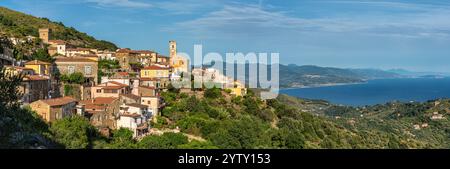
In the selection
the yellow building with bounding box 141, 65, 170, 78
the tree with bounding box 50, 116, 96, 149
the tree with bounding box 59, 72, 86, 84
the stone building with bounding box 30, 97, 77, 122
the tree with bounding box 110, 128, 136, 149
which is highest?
the yellow building with bounding box 141, 65, 170, 78

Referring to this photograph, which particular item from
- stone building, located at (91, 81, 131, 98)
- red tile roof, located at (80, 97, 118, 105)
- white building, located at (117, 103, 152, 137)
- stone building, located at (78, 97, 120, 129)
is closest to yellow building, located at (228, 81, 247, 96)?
stone building, located at (91, 81, 131, 98)

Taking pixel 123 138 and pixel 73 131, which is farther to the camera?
pixel 123 138

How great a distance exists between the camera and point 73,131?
2277 centimetres

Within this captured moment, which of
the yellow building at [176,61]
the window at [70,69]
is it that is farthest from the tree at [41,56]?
the yellow building at [176,61]

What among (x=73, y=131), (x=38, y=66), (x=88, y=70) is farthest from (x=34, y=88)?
(x=88, y=70)

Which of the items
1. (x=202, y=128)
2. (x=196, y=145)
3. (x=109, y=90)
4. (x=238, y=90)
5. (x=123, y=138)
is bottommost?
(x=196, y=145)

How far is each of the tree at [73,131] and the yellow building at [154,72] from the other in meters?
13.5

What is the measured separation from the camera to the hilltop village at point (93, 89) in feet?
85.4

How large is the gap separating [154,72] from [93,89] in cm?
879

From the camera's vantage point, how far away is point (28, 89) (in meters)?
25.9

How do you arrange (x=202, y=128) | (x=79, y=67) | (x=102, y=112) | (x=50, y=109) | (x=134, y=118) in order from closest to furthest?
(x=50, y=109) → (x=102, y=112) → (x=134, y=118) → (x=202, y=128) → (x=79, y=67)

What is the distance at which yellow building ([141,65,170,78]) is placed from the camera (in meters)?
39.2

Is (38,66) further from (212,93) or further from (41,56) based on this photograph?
(212,93)

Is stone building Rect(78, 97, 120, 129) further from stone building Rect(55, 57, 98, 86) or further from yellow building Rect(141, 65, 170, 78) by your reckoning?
yellow building Rect(141, 65, 170, 78)
